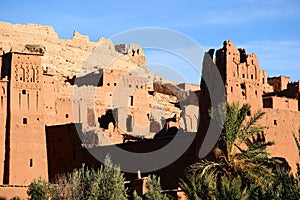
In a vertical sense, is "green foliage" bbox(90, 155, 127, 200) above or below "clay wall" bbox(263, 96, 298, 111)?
below

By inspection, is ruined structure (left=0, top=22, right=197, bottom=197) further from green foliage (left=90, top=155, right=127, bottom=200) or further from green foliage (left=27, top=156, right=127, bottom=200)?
green foliage (left=90, top=155, right=127, bottom=200)

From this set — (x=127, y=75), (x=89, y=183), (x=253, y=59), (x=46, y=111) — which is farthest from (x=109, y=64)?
(x=89, y=183)

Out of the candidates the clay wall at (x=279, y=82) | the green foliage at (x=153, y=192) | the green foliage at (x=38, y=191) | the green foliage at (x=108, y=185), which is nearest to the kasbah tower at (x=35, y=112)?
the green foliage at (x=38, y=191)

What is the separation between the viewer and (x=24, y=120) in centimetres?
4416

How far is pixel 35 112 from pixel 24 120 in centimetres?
79

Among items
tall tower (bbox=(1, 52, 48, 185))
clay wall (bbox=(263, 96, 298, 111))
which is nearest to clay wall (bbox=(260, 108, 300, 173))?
clay wall (bbox=(263, 96, 298, 111))

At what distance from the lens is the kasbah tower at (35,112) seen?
4012 cm

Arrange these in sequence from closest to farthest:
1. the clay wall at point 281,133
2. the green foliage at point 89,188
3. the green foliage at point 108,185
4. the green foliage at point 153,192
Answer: the green foliage at point 153,192, the green foliage at point 108,185, the green foliage at point 89,188, the clay wall at point 281,133

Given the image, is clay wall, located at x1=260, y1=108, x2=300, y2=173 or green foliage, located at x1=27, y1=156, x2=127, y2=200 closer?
green foliage, located at x1=27, y1=156, x2=127, y2=200

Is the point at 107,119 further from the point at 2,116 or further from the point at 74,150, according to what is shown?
the point at 2,116

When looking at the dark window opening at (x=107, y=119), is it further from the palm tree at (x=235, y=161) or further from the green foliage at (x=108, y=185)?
the palm tree at (x=235, y=161)

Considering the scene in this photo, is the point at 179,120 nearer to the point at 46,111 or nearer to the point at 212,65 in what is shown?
the point at 46,111

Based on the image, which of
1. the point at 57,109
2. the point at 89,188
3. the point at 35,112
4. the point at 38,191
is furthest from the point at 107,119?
the point at 89,188

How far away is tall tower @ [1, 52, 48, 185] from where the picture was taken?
4316 centimetres
